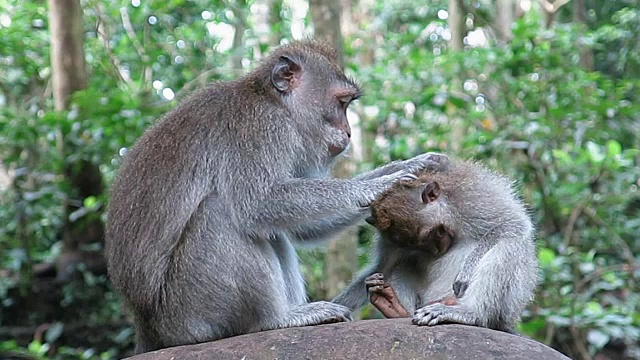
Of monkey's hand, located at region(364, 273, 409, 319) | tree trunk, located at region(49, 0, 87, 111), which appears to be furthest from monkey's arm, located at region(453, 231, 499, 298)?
tree trunk, located at region(49, 0, 87, 111)

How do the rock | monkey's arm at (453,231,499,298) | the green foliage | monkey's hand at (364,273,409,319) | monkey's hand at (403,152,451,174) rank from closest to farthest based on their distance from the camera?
the rock < monkey's arm at (453,231,499,298) < monkey's hand at (364,273,409,319) < monkey's hand at (403,152,451,174) < the green foliage

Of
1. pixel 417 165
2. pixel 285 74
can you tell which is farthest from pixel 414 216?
pixel 285 74

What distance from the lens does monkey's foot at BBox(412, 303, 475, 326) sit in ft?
13.9

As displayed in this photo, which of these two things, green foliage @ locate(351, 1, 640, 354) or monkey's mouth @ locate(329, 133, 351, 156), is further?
green foliage @ locate(351, 1, 640, 354)

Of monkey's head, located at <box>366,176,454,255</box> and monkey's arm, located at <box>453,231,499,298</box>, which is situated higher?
monkey's head, located at <box>366,176,454,255</box>

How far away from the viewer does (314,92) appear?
531cm

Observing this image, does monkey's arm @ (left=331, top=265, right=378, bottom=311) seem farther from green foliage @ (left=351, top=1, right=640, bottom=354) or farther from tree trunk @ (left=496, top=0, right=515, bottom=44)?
tree trunk @ (left=496, top=0, right=515, bottom=44)

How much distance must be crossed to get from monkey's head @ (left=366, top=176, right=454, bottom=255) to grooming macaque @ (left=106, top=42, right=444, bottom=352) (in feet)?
0.30

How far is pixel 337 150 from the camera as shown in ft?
17.0

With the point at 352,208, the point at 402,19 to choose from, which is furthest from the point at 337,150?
the point at 402,19

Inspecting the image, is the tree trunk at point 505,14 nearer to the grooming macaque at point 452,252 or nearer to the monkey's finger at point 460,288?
the grooming macaque at point 452,252

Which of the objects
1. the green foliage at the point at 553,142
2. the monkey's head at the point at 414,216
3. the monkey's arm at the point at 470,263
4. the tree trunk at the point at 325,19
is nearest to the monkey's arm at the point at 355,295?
the monkey's head at the point at 414,216

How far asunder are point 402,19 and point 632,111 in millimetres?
10521

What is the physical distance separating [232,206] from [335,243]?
12.8ft
